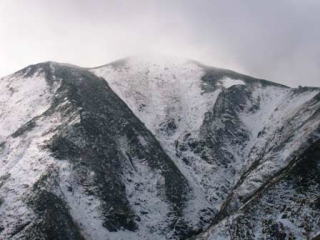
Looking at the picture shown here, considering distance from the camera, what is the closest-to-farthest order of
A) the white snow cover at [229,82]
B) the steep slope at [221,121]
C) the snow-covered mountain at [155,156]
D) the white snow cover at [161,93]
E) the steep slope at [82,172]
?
the snow-covered mountain at [155,156], the steep slope at [82,172], the steep slope at [221,121], the white snow cover at [161,93], the white snow cover at [229,82]

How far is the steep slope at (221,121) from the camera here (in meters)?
125

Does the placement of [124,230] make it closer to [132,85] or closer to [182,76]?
[132,85]

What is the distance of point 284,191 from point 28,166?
57.0 m

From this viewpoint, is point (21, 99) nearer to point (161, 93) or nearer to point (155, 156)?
point (161, 93)

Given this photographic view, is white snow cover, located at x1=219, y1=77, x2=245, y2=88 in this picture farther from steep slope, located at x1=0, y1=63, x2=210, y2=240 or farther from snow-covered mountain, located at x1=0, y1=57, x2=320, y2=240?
steep slope, located at x1=0, y1=63, x2=210, y2=240

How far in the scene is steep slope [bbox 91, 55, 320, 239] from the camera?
12519 centimetres

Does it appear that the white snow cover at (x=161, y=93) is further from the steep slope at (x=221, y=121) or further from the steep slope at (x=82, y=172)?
the steep slope at (x=82, y=172)

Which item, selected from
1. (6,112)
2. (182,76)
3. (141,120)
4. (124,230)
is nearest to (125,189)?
(124,230)

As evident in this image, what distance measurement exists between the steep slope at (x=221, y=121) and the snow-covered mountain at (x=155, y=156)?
0.43 m

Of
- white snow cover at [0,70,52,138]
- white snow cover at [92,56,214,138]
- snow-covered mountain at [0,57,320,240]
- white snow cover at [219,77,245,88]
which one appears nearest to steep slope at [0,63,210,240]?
snow-covered mountain at [0,57,320,240]

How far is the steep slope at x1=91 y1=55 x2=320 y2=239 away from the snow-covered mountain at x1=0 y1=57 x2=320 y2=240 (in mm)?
434

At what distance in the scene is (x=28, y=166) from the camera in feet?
397

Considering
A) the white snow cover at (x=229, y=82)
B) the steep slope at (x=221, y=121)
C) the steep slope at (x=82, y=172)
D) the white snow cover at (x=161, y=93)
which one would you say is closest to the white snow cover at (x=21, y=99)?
the steep slope at (x=82, y=172)

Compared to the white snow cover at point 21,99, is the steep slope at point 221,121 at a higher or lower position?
lower
